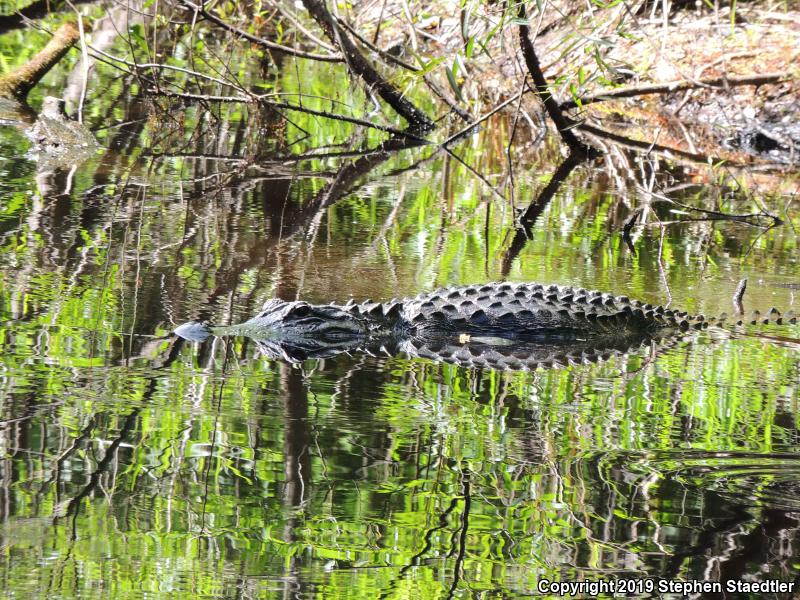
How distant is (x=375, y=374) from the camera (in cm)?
493

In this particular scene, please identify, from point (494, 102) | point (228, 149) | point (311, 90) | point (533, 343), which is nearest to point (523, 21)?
point (533, 343)

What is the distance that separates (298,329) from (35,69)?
751 centimetres

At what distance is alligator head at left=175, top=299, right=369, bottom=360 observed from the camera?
5199 mm

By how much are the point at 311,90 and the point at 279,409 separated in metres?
10.4

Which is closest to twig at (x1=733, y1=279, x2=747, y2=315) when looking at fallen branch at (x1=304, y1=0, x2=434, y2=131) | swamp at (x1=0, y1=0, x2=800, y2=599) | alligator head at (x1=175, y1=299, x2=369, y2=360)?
swamp at (x1=0, y1=0, x2=800, y2=599)

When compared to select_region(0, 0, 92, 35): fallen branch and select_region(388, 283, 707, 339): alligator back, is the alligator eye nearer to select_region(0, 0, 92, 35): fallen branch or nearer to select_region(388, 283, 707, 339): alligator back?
select_region(388, 283, 707, 339): alligator back

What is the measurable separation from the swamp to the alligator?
0.09 feet

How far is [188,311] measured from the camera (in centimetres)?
549

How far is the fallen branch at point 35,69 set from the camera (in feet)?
37.7

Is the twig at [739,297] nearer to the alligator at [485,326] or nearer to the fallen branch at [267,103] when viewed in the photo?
the alligator at [485,326]

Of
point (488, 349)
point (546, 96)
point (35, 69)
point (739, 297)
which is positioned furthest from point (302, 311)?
point (35, 69)

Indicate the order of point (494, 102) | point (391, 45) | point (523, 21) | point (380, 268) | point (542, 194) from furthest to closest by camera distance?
point (391, 45)
point (494, 102)
point (542, 194)
point (380, 268)
point (523, 21)

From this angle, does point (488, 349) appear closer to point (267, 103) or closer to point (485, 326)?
point (485, 326)

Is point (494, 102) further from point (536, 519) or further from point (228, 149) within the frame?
point (536, 519)
